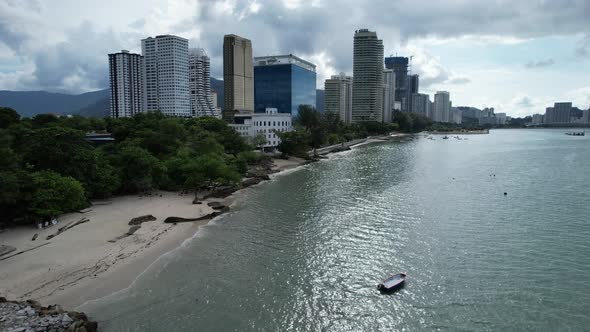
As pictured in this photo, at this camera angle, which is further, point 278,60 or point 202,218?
point 278,60

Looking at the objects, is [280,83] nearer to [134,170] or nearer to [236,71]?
[236,71]

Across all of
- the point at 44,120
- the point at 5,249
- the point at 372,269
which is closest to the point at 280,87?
the point at 44,120

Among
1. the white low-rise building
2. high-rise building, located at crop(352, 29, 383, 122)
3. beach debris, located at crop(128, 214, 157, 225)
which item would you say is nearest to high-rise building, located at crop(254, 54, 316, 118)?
high-rise building, located at crop(352, 29, 383, 122)

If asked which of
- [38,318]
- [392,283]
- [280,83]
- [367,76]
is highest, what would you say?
[367,76]

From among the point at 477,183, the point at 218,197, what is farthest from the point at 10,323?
the point at 477,183

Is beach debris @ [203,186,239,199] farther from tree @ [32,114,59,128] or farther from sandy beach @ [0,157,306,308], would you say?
tree @ [32,114,59,128]
